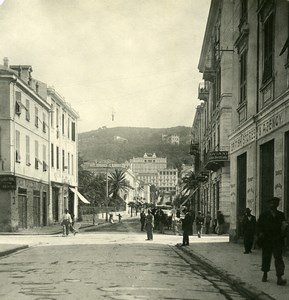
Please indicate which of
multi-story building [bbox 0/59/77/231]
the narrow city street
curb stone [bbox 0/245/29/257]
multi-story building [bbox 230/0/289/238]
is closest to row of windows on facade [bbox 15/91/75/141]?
multi-story building [bbox 0/59/77/231]

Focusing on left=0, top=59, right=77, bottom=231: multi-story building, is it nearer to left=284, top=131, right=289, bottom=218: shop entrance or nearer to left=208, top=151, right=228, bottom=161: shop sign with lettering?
left=208, top=151, right=228, bottom=161: shop sign with lettering

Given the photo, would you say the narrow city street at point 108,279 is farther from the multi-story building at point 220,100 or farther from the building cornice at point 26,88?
the building cornice at point 26,88

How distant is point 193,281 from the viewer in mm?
10352

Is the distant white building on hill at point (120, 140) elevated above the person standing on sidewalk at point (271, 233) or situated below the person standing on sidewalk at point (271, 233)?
above

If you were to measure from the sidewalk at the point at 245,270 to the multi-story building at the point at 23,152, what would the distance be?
14.9 meters

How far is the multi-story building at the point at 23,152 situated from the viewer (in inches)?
1208

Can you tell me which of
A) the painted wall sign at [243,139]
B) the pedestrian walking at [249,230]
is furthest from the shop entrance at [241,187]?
the pedestrian walking at [249,230]

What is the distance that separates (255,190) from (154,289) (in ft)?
34.9

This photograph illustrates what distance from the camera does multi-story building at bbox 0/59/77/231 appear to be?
30.7 meters

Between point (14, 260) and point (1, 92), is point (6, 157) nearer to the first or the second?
point (1, 92)

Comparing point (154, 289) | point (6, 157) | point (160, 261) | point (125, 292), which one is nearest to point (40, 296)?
point (125, 292)

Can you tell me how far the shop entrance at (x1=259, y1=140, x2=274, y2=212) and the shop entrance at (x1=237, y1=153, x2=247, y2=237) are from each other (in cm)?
286

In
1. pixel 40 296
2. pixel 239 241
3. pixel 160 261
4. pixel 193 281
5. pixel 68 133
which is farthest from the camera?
pixel 68 133

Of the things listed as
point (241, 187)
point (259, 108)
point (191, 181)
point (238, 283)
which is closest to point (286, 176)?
point (259, 108)
